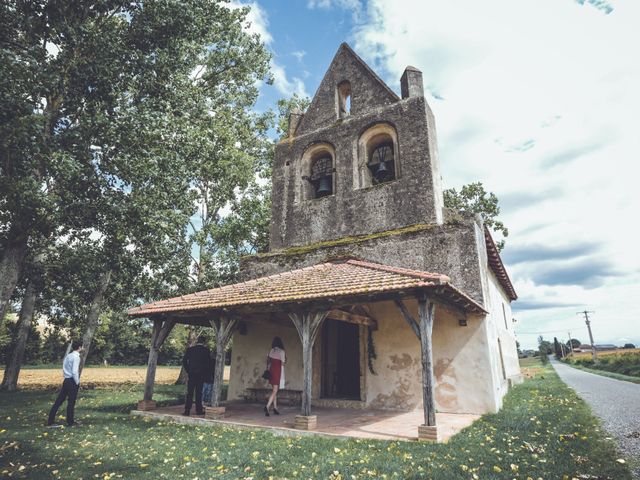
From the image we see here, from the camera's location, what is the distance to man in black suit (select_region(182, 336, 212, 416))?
27.2 feet

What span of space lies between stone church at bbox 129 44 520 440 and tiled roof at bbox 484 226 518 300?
7cm

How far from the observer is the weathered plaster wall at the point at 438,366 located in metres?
8.46

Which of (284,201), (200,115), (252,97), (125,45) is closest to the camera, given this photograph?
(125,45)

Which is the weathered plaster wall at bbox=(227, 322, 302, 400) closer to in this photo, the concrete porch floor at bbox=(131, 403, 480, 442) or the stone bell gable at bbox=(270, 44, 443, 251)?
the concrete porch floor at bbox=(131, 403, 480, 442)

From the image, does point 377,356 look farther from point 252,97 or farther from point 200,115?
point 252,97

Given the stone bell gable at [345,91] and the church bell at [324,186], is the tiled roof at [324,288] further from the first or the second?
the stone bell gable at [345,91]

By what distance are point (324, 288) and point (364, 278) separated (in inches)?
34.9

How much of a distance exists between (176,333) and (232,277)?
114ft

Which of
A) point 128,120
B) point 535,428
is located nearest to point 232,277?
point 128,120

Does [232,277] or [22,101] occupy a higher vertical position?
[22,101]

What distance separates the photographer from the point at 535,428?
258 inches

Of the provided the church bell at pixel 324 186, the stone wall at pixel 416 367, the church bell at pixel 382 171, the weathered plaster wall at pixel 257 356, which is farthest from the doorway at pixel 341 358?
the church bell at pixel 382 171

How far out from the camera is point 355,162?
11.8 meters

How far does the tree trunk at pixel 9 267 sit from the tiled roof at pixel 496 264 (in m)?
13.1
